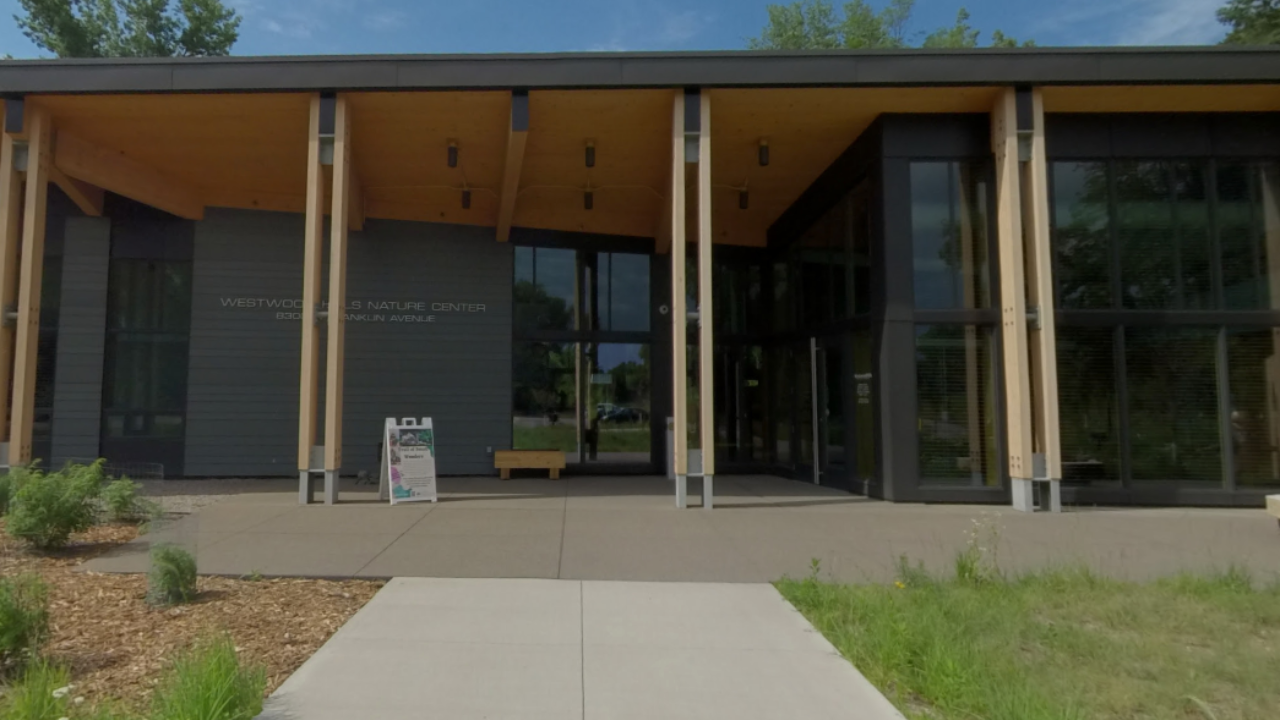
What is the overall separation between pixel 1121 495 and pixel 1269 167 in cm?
516

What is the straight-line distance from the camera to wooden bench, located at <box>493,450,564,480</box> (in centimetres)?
1347

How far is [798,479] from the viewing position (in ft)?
44.5

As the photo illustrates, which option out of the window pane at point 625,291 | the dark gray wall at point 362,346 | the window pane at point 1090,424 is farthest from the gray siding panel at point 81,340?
the window pane at point 1090,424

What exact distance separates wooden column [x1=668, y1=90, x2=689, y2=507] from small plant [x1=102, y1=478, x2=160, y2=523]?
5808 mm

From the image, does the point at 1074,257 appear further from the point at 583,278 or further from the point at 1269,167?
the point at 583,278

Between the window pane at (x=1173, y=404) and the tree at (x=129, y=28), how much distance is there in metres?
30.4

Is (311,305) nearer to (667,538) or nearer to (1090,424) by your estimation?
(667,538)

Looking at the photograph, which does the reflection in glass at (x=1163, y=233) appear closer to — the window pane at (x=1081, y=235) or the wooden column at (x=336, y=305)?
the window pane at (x=1081, y=235)

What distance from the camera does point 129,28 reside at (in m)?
27.0

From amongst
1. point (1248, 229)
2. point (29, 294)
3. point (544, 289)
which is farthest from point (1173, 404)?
point (29, 294)

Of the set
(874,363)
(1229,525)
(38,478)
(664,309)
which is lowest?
(1229,525)

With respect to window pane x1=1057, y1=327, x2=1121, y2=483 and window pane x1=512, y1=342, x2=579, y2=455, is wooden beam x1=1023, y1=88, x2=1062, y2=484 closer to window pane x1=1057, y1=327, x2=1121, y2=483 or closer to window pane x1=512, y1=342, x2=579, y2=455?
window pane x1=1057, y1=327, x2=1121, y2=483

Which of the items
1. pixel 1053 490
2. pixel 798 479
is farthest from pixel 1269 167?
pixel 798 479

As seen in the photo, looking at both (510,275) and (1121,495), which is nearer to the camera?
(1121,495)
